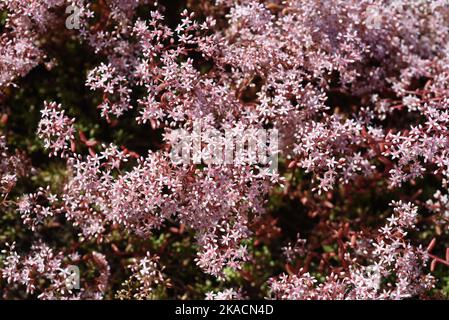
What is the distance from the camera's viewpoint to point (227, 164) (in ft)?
8.16

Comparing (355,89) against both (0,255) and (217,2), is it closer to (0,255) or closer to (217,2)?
(217,2)

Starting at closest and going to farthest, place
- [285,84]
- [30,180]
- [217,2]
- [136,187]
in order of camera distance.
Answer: [136,187] < [285,84] < [217,2] < [30,180]

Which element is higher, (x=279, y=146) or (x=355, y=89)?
(x=355, y=89)

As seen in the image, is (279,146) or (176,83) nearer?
(176,83)

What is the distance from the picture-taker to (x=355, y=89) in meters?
3.08

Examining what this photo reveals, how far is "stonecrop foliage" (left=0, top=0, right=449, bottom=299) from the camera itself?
254 cm

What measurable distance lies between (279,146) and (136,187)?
2.40 feet

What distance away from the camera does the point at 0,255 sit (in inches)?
122

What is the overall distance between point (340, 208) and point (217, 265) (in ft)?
3.48

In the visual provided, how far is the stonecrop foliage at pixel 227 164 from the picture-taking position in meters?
2.54

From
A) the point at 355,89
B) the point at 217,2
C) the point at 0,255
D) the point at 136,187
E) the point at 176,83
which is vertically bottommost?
the point at 0,255

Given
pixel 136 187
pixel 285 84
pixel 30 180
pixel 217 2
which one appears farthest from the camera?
pixel 30 180
